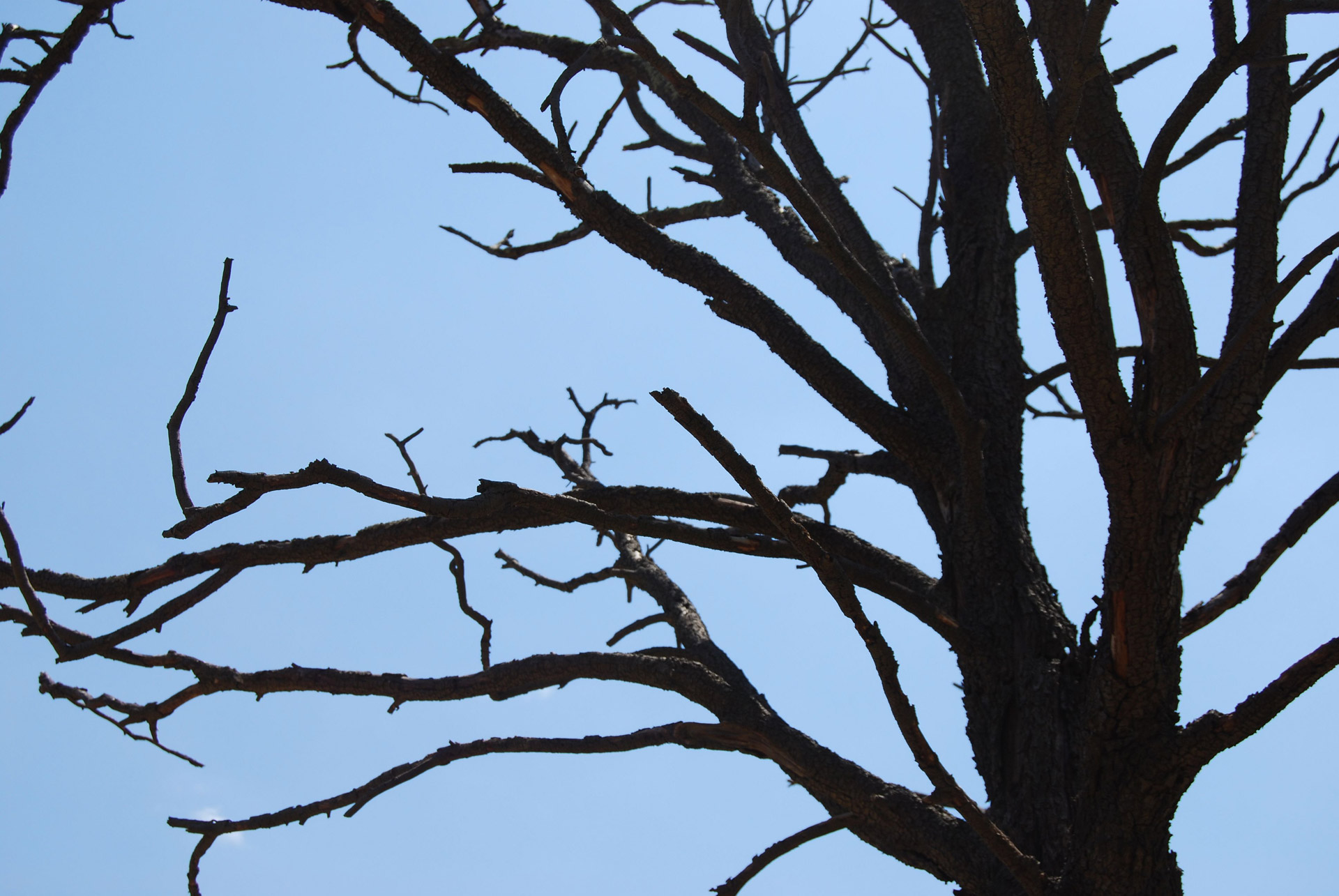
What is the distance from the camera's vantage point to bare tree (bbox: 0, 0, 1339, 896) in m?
2.12

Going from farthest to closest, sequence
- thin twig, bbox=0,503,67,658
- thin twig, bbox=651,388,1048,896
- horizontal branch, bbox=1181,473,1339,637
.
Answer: horizontal branch, bbox=1181,473,1339,637 < thin twig, bbox=0,503,67,658 < thin twig, bbox=651,388,1048,896

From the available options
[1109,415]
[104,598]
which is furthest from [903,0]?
[104,598]

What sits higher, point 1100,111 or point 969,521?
point 1100,111

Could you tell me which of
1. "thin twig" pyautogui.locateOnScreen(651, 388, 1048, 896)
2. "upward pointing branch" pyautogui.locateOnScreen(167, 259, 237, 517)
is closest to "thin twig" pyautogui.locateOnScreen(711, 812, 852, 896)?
"thin twig" pyautogui.locateOnScreen(651, 388, 1048, 896)

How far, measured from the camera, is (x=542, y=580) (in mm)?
5020

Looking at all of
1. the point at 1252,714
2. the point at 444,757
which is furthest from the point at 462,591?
the point at 1252,714

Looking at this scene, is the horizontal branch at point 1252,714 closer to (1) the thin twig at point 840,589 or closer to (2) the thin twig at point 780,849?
(1) the thin twig at point 840,589

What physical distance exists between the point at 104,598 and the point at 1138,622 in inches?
117

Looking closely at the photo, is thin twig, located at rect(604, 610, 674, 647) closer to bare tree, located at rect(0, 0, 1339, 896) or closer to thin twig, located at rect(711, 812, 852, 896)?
bare tree, located at rect(0, 0, 1339, 896)

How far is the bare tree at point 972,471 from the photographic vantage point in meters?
2.12

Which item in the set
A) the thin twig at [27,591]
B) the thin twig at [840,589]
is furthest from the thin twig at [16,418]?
the thin twig at [840,589]

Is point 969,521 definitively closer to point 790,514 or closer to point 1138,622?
point 1138,622

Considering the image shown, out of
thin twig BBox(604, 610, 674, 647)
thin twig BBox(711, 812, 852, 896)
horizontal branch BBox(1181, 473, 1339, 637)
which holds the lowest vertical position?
thin twig BBox(711, 812, 852, 896)

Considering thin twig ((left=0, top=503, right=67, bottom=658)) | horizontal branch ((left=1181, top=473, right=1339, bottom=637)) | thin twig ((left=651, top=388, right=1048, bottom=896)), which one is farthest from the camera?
horizontal branch ((left=1181, top=473, right=1339, bottom=637))
